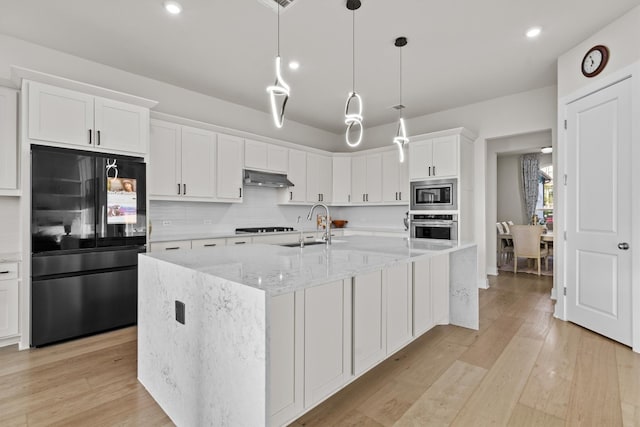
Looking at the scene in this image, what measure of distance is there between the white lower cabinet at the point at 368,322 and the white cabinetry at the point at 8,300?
10.0 feet

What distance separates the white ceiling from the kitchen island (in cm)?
207

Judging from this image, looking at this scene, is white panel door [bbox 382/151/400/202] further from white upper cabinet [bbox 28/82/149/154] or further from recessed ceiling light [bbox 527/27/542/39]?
white upper cabinet [bbox 28/82/149/154]

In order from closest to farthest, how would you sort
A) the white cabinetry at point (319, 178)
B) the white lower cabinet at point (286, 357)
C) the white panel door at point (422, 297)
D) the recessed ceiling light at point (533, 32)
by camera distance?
the white lower cabinet at point (286, 357) → the white panel door at point (422, 297) → the recessed ceiling light at point (533, 32) → the white cabinetry at point (319, 178)

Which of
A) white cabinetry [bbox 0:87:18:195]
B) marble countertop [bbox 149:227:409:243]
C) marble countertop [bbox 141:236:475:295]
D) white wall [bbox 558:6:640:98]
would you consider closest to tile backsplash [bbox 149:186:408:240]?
marble countertop [bbox 149:227:409:243]

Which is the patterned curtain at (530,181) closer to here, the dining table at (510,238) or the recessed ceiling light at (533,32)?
the dining table at (510,238)

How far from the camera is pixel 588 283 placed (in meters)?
3.17

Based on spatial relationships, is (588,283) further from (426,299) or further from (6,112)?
Answer: (6,112)

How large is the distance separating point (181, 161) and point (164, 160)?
213mm

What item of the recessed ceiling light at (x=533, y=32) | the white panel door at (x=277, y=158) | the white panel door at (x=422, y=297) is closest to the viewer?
the white panel door at (x=422, y=297)

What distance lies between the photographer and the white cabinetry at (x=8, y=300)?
2740 mm

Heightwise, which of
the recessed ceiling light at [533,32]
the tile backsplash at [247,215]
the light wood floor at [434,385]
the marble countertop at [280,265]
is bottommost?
the light wood floor at [434,385]

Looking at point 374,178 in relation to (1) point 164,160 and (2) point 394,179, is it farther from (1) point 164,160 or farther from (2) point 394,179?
(1) point 164,160

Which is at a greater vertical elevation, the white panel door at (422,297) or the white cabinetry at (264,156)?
the white cabinetry at (264,156)

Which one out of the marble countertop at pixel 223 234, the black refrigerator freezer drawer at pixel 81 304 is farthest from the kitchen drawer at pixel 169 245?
the black refrigerator freezer drawer at pixel 81 304
